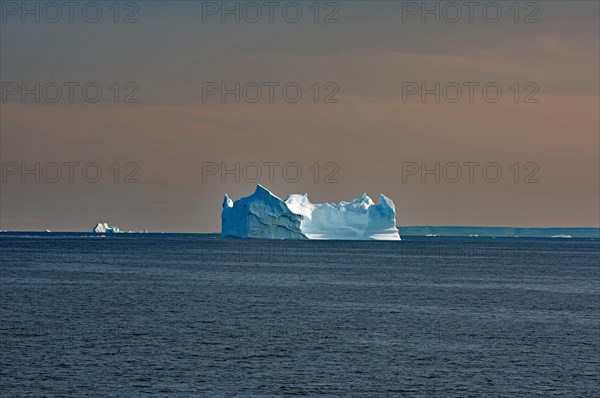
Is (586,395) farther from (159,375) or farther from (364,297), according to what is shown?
(364,297)

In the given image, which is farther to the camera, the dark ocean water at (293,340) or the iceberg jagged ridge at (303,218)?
the iceberg jagged ridge at (303,218)

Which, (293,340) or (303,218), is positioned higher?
(303,218)

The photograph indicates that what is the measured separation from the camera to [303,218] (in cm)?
16700

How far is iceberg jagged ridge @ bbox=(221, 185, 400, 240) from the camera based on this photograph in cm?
15438

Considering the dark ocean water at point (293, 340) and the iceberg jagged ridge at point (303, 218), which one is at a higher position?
the iceberg jagged ridge at point (303, 218)

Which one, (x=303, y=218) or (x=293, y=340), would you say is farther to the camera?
(x=303, y=218)

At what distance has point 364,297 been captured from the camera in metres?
59.8

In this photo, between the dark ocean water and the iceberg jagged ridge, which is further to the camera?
the iceberg jagged ridge

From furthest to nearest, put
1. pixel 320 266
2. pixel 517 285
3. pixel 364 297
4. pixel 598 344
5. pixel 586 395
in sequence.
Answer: pixel 320 266, pixel 517 285, pixel 364 297, pixel 598 344, pixel 586 395

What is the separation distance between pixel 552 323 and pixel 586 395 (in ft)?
60.2

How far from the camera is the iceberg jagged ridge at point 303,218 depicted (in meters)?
154

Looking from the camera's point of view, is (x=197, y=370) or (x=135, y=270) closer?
Result: (x=197, y=370)

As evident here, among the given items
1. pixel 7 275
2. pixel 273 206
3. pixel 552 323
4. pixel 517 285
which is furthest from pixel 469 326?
pixel 273 206

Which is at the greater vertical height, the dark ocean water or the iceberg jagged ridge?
the iceberg jagged ridge
